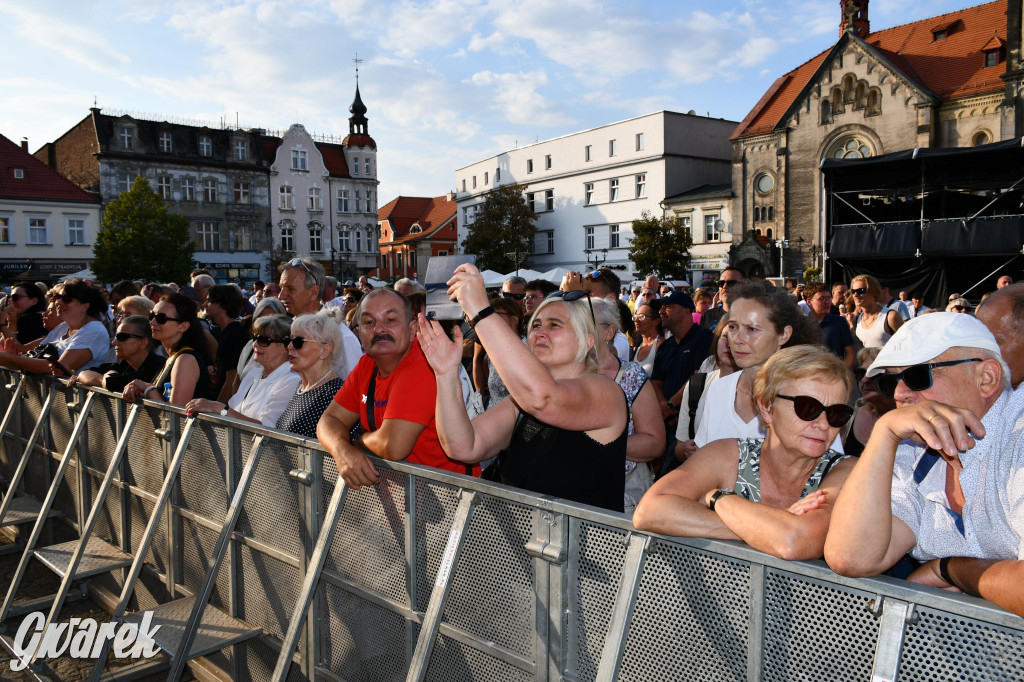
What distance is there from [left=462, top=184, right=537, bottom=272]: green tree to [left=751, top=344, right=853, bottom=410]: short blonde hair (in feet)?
173

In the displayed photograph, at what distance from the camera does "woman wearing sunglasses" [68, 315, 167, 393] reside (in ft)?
17.2

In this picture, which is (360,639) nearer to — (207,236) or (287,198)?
(207,236)

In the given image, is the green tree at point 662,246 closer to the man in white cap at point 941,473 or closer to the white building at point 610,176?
the white building at point 610,176

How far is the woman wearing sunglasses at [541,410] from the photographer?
8.14ft

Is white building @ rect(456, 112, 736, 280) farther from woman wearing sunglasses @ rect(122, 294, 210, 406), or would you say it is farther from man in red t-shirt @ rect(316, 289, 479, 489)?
man in red t-shirt @ rect(316, 289, 479, 489)

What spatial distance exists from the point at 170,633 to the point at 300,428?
133 centimetres

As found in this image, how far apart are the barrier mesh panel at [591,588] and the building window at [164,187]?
54.0m

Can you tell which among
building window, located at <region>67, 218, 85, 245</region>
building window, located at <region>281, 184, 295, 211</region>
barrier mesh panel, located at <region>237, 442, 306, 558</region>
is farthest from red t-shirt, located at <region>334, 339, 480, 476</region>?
building window, located at <region>281, 184, 295, 211</region>

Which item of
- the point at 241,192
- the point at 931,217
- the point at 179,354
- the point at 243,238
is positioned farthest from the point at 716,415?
the point at 241,192

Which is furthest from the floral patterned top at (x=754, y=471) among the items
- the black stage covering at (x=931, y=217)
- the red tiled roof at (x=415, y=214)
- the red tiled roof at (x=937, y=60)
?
the red tiled roof at (x=415, y=214)

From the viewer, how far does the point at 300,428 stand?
390cm

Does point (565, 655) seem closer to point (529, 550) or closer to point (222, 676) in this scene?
point (529, 550)

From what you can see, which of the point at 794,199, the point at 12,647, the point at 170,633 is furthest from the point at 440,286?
the point at 794,199

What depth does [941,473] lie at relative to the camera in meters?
1.98
